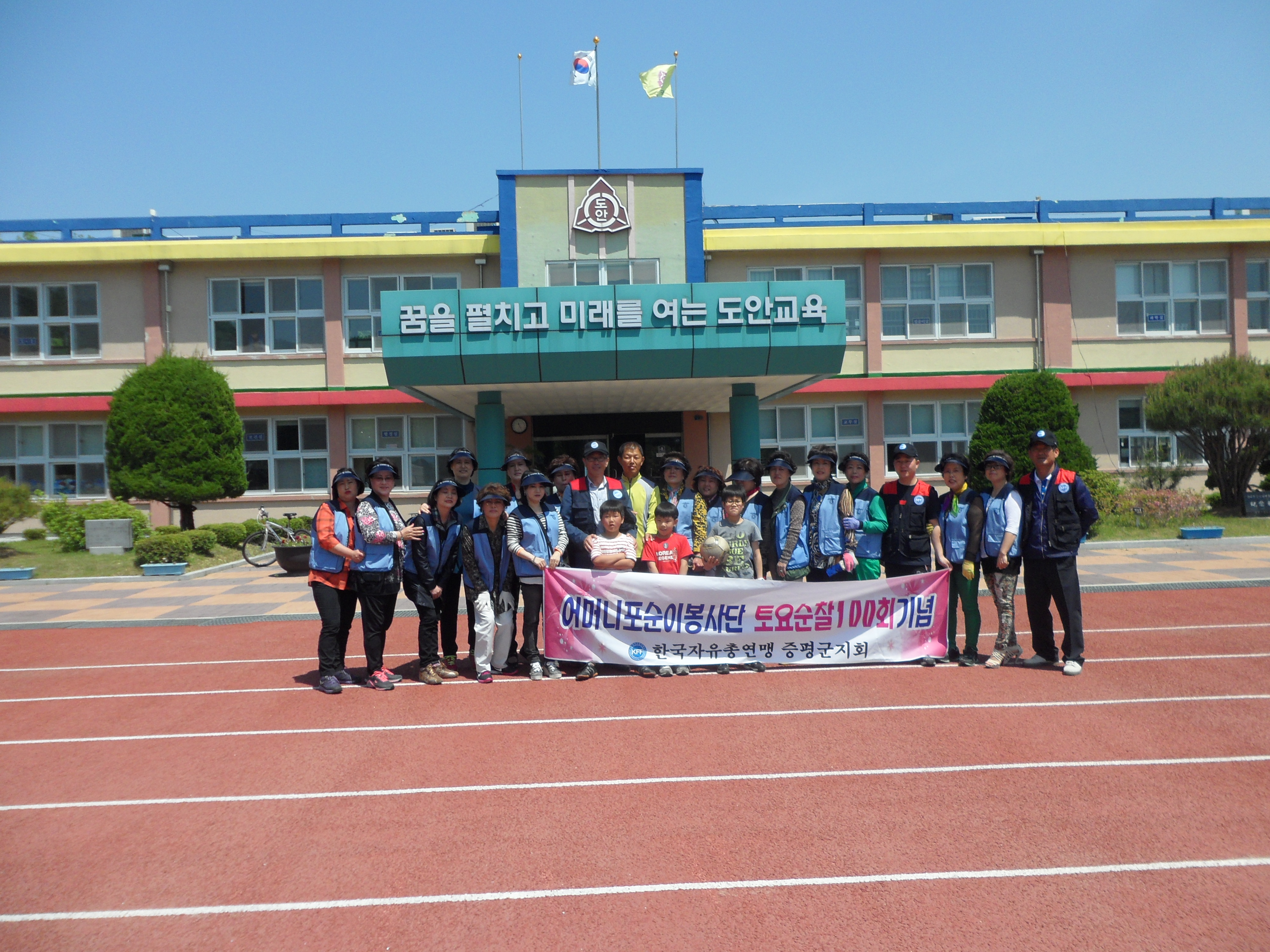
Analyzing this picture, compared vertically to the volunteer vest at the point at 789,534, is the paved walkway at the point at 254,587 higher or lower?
lower

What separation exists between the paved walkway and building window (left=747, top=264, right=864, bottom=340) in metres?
8.78

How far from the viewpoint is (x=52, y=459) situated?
23156mm

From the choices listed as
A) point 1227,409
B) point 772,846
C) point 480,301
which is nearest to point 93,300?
point 480,301

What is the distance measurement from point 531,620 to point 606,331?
7.31 meters

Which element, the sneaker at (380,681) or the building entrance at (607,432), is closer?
the sneaker at (380,681)

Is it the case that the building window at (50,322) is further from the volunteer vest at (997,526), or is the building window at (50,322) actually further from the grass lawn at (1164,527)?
the grass lawn at (1164,527)

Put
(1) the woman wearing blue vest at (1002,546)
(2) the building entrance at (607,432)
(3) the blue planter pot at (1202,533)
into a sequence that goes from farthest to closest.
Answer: (2) the building entrance at (607,432), (3) the blue planter pot at (1202,533), (1) the woman wearing blue vest at (1002,546)

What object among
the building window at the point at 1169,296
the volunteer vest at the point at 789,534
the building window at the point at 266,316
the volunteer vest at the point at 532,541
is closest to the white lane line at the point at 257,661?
the volunteer vest at the point at 532,541

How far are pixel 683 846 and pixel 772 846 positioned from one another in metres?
0.45

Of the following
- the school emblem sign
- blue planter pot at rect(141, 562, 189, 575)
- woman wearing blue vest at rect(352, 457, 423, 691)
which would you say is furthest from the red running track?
the school emblem sign

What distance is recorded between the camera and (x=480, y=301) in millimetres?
14297

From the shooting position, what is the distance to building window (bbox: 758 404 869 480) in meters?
23.4

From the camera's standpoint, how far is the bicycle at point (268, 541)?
57.6 ft

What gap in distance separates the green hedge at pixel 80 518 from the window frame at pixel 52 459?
3.38 metres
